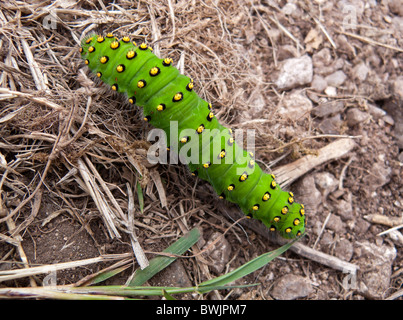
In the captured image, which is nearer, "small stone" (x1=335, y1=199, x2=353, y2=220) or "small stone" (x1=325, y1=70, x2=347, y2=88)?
"small stone" (x1=335, y1=199, x2=353, y2=220)

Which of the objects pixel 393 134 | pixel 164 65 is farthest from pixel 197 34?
pixel 393 134

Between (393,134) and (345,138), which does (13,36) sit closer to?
(345,138)

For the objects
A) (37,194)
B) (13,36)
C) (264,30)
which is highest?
(13,36)

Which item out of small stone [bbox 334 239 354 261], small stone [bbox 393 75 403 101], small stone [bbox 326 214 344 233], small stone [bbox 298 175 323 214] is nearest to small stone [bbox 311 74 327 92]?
small stone [bbox 393 75 403 101]

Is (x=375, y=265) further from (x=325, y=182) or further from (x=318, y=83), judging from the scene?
(x=318, y=83)

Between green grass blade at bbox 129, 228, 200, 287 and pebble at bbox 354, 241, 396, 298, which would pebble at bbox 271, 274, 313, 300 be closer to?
pebble at bbox 354, 241, 396, 298

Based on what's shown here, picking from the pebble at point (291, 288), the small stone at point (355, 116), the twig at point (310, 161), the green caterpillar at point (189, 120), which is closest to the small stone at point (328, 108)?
the small stone at point (355, 116)

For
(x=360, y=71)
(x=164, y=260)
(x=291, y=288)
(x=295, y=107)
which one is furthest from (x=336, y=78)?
(x=164, y=260)
